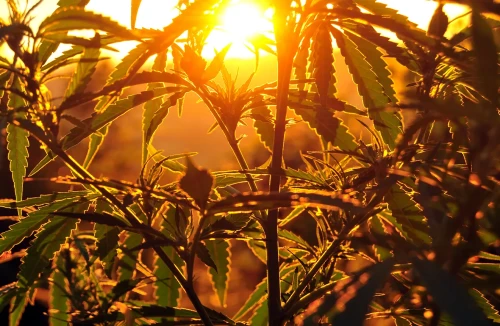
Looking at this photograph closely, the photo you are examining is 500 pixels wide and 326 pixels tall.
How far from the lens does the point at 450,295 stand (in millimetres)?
430

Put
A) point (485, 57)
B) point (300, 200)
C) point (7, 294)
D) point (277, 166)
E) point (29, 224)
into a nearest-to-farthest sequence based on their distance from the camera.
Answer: point (485, 57)
point (300, 200)
point (277, 166)
point (29, 224)
point (7, 294)

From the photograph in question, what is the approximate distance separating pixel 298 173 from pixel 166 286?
14.8 inches

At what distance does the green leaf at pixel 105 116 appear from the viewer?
0.83m

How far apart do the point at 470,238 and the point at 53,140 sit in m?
0.47

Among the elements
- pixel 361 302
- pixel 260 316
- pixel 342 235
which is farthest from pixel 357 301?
pixel 260 316

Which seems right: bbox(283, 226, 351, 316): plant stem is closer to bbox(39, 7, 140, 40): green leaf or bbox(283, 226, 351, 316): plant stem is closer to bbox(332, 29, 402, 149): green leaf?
bbox(332, 29, 402, 149): green leaf

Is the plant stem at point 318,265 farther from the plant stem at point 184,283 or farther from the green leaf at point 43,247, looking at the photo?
the green leaf at point 43,247

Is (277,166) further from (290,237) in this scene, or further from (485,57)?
(485,57)

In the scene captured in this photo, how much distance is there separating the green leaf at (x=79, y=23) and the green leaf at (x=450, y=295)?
0.39m

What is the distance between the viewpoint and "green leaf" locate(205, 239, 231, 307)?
1.06 m

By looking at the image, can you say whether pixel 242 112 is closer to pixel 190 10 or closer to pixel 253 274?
pixel 190 10

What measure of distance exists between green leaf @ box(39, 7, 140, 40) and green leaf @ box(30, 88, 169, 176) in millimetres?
163

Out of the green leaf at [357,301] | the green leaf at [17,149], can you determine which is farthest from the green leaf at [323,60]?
the green leaf at [17,149]

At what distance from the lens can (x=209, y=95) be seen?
2.81ft
